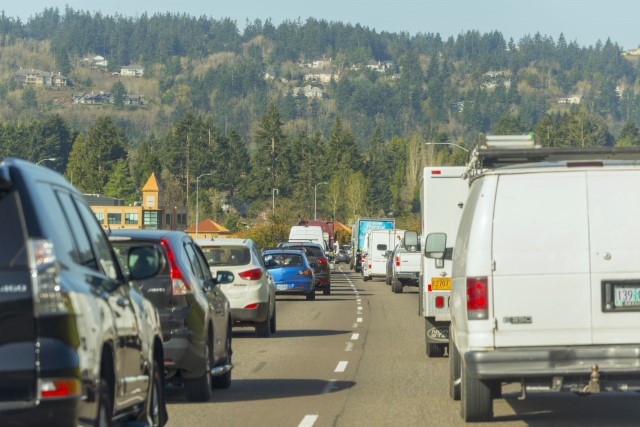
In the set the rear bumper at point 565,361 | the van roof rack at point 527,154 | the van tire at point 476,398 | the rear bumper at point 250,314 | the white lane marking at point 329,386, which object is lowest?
the rear bumper at point 250,314

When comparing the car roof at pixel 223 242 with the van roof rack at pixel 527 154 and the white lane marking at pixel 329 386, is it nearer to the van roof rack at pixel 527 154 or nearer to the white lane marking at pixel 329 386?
the white lane marking at pixel 329 386

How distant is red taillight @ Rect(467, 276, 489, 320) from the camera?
10.2 m

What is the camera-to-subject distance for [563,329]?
1019cm

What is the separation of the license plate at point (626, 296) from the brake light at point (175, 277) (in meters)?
4.59

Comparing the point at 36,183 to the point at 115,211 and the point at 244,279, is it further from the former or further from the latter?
Result: the point at 115,211

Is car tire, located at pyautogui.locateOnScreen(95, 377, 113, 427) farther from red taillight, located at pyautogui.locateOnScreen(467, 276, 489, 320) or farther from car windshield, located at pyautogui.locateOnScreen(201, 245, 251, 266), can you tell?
car windshield, located at pyautogui.locateOnScreen(201, 245, 251, 266)

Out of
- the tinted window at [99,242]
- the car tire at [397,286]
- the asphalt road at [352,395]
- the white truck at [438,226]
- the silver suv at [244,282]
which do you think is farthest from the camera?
the car tire at [397,286]

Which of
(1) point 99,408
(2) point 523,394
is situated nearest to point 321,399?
(2) point 523,394

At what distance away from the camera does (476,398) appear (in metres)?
11.2

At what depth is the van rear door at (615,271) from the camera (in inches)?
400

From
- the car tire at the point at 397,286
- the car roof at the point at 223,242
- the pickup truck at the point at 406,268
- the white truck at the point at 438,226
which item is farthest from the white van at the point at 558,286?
the car tire at the point at 397,286

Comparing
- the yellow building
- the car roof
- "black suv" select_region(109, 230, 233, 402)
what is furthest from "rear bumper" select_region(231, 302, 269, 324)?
the yellow building

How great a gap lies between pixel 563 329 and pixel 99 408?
449cm

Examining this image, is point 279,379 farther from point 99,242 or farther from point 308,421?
point 99,242
